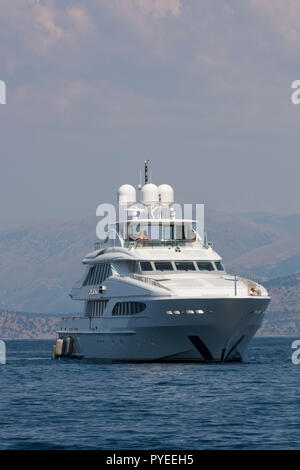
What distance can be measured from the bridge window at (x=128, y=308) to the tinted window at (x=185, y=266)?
4.95m

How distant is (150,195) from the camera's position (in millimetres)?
89438

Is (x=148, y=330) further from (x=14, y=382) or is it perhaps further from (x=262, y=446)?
(x=262, y=446)

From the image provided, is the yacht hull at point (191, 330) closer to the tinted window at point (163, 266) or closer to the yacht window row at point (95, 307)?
the tinted window at point (163, 266)

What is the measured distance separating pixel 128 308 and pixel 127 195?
1712cm

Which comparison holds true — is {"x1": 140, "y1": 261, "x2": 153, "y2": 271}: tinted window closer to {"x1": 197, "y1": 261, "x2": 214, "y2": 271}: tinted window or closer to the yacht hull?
{"x1": 197, "y1": 261, "x2": 214, "y2": 271}: tinted window

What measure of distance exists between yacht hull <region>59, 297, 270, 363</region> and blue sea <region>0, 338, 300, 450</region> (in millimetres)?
1215

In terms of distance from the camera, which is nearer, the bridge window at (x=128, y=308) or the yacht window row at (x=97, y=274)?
the bridge window at (x=128, y=308)

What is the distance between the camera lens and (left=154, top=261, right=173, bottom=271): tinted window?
78.1 metres

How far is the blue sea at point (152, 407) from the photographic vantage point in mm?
41438

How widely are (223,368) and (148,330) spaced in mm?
6374

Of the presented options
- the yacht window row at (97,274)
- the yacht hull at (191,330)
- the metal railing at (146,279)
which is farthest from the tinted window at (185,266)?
the yacht window row at (97,274)

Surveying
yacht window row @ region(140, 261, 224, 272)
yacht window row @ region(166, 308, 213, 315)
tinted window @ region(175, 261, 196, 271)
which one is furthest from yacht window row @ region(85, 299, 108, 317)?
yacht window row @ region(166, 308, 213, 315)
